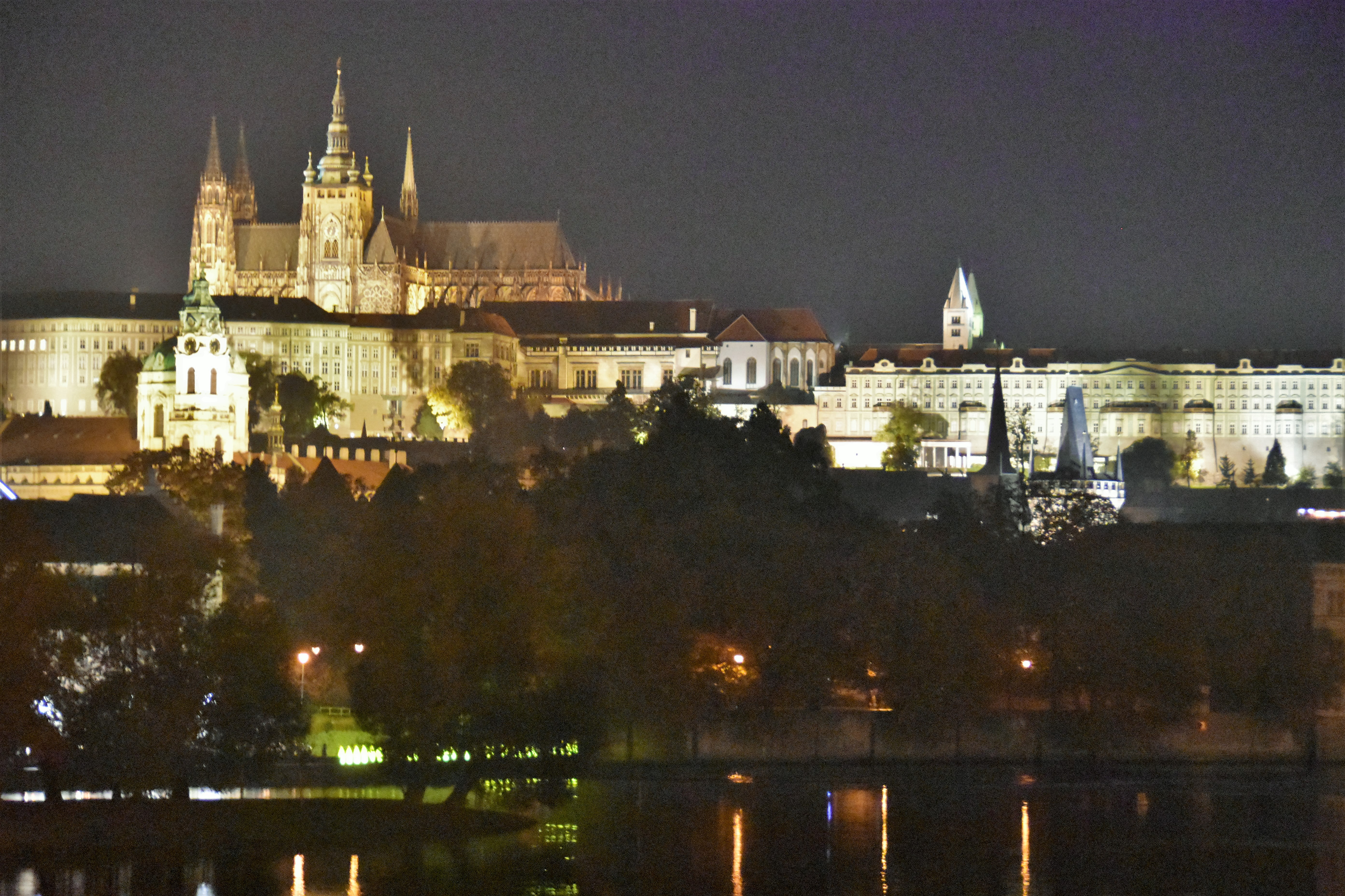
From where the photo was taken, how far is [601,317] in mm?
168375

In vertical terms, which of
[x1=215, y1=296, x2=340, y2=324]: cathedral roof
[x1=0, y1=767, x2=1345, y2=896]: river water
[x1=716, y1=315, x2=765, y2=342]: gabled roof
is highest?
[x1=215, y1=296, x2=340, y2=324]: cathedral roof

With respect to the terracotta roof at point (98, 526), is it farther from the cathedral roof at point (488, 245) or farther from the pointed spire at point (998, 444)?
the cathedral roof at point (488, 245)

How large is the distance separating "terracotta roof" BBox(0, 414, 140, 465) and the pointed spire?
117 ft

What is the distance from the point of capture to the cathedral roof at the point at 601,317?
16688cm

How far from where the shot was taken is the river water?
42156mm

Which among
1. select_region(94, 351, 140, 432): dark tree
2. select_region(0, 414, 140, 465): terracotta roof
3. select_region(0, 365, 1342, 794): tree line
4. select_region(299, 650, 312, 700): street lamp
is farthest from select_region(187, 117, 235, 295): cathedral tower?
select_region(299, 650, 312, 700): street lamp

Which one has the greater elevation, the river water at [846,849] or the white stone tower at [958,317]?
the white stone tower at [958,317]

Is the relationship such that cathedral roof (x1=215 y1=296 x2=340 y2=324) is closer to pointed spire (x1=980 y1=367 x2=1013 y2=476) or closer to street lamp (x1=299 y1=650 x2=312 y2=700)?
pointed spire (x1=980 y1=367 x2=1013 y2=476)

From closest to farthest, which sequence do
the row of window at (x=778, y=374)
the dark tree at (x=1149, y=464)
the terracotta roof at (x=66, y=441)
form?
1. the terracotta roof at (x=66, y=441)
2. the dark tree at (x=1149, y=464)
3. the row of window at (x=778, y=374)

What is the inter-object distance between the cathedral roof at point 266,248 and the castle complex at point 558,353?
0.12m

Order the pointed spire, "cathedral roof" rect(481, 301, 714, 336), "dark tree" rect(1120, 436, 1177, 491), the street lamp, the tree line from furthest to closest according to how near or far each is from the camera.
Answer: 1. "cathedral roof" rect(481, 301, 714, 336)
2. "dark tree" rect(1120, 436, 1177, 491)
3. the pointed spire
4. the street lamp
5. the tree line

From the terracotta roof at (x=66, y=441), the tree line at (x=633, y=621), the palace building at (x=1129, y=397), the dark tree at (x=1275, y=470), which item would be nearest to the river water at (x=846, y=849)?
the tree line at (x=633, y=621)

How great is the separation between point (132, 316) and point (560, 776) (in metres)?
112

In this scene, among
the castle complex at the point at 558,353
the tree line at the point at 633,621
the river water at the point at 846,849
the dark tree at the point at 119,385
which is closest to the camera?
the river water at the point at 846,849
